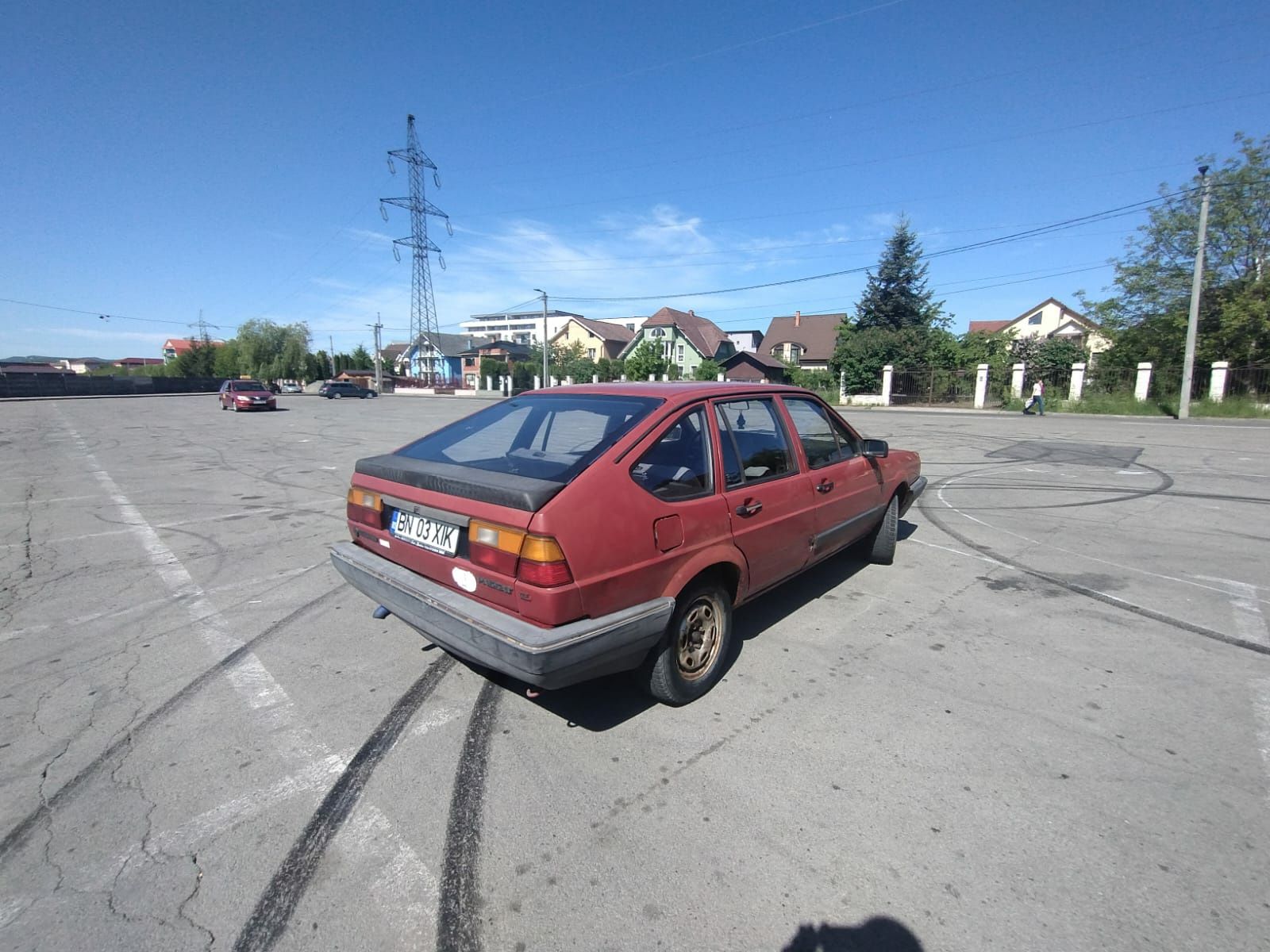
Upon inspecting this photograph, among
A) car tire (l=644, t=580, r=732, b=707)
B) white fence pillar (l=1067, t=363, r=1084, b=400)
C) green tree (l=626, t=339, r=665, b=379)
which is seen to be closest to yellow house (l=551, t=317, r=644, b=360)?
green tree (l=626, t=339, r=665, b=379)

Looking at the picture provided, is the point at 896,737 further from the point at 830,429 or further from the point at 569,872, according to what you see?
the point at 830,429

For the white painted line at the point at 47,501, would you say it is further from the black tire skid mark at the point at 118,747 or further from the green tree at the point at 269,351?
the green tree at the point at 269,351

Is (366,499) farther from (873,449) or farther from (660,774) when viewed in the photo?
(873,449)

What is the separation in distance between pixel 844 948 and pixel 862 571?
366 cm

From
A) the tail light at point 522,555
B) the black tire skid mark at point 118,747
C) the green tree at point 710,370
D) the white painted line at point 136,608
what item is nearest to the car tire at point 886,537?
the tail light at point 522,555

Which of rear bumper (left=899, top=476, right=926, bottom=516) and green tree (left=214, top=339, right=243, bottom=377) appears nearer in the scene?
rear bumper (left=899, top=476, right=926, bottom=516)

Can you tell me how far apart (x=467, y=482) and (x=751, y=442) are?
172 cm

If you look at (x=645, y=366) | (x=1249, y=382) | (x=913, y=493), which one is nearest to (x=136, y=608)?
(x=913, y=493)

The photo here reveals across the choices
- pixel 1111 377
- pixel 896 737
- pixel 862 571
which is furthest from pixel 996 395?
pixel 896 737

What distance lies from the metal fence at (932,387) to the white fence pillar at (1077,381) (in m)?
4.49

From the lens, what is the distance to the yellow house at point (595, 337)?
2876 inches

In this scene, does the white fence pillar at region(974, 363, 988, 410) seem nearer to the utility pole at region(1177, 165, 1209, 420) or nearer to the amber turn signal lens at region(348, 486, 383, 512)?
the utility pole at region(1177, 165, 1209, 420)

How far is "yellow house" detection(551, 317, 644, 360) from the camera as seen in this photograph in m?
73.1

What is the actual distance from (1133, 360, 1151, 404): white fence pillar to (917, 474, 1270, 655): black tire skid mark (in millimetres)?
29319
